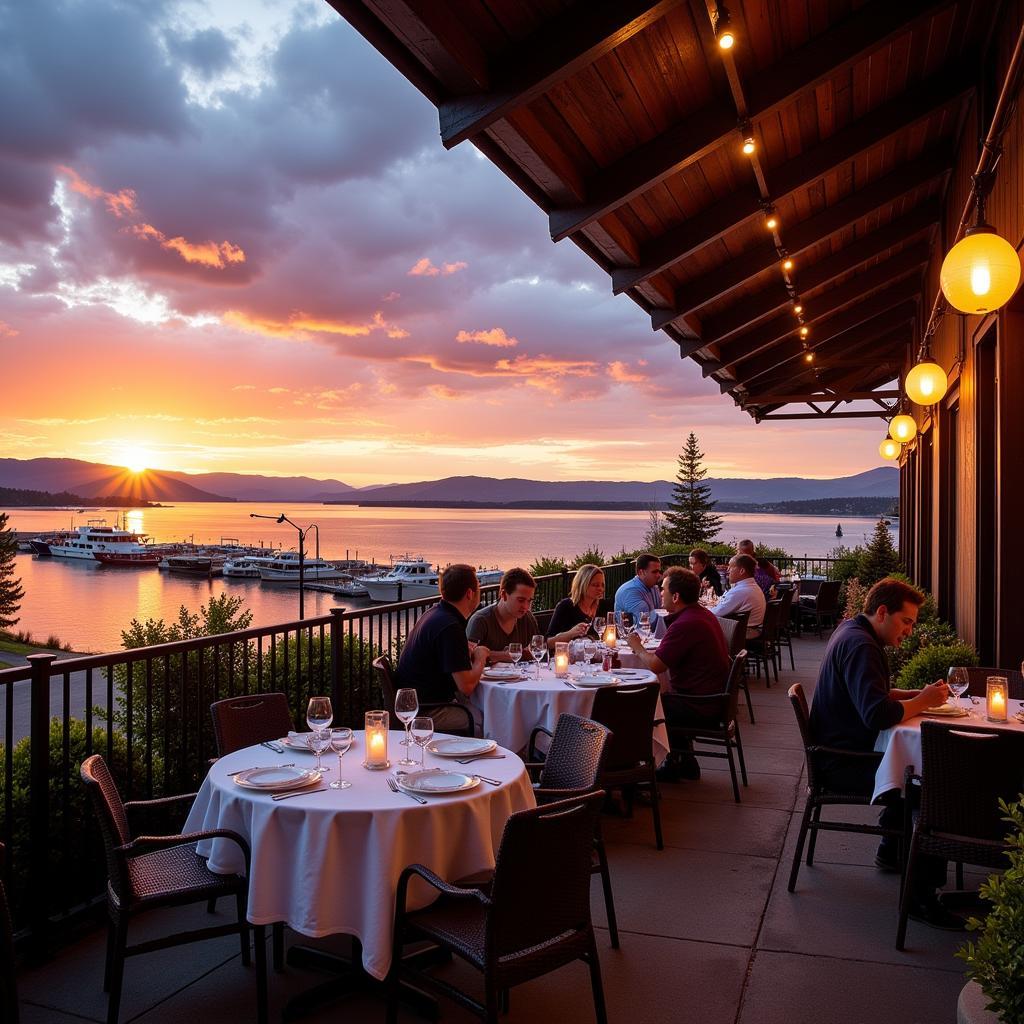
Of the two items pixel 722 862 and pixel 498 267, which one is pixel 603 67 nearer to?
pixel 722 862

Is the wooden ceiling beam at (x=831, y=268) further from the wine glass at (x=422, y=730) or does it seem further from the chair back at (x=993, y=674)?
the wine glass at (x=422, y=730)

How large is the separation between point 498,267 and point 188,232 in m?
6.72

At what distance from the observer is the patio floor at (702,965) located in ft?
10.1

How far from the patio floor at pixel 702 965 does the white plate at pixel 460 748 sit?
84 centimetres

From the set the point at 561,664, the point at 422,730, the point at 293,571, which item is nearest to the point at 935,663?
the point at 561,664

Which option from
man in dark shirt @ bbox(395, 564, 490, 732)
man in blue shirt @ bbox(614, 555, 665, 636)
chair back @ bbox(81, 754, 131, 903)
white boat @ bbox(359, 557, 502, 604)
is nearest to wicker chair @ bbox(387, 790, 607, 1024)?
chair back @ bbox(81, 754, 131, 903)

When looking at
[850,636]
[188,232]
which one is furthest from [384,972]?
[188,232]

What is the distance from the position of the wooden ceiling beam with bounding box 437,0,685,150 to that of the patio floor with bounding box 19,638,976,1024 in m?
3.74

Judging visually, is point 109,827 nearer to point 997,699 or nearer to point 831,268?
point 997,699

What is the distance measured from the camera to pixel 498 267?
1725cm

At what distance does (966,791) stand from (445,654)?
264 cm

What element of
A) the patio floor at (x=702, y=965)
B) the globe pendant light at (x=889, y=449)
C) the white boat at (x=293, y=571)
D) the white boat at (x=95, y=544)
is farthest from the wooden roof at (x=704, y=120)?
the white boat at (x=95, y=544)

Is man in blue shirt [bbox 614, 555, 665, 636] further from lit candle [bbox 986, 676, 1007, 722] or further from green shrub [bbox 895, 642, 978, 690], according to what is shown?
lit candle [bbox 986, 676, 1007, 722]

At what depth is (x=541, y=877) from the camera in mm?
2545
